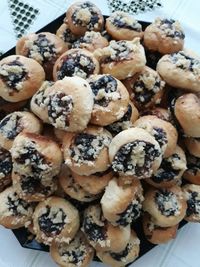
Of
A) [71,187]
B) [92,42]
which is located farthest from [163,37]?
[71,187]

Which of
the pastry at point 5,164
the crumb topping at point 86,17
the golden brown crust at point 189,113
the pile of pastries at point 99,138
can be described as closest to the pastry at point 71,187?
the pile of pastries at point 99,138

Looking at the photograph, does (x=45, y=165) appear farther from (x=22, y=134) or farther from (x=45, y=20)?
(x=45, y=20)

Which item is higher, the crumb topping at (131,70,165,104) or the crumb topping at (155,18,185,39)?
the crumb topping at (155,18,185,39)

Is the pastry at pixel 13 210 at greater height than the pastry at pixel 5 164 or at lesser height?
lesser

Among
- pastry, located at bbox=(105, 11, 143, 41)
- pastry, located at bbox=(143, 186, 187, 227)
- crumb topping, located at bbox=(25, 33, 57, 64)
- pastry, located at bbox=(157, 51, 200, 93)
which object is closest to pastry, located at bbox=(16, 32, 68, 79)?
crumb topping, located at bbox=(25, 33, 57, 64)

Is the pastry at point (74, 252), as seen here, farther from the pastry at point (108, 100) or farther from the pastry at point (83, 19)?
the pastry at point (83, 19)

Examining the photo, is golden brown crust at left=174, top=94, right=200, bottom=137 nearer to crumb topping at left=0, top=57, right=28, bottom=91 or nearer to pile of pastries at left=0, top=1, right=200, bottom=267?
pile of pastries at left=0, top=1, right=200, bottom=267
